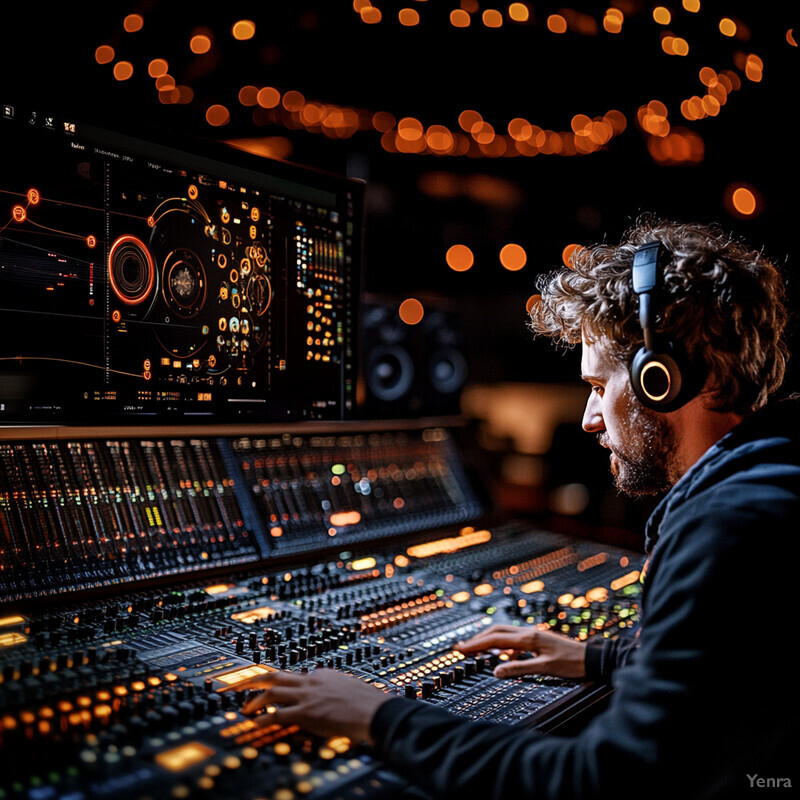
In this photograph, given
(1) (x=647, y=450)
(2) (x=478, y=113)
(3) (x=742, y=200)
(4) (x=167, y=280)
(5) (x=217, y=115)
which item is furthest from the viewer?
(3) (x=742, y=200)

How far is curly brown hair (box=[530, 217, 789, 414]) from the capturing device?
106 cm

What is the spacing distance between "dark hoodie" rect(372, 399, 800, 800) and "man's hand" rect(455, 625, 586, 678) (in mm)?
415

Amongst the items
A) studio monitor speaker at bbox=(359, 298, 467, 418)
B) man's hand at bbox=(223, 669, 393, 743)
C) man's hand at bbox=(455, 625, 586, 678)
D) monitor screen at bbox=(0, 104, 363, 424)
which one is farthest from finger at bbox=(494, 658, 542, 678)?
studio monitor speaker at bbox=(359, 298, 467, 418)

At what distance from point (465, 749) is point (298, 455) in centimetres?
115

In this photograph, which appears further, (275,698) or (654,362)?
(654,362)

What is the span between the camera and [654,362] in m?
1.02

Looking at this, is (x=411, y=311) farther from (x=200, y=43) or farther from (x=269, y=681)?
(x=269, y=681)

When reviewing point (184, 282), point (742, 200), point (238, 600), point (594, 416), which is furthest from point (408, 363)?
point (742, 200)

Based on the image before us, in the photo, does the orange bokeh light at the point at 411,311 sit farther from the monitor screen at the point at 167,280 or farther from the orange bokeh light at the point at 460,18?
the orange bokeh light at the point at 460,18

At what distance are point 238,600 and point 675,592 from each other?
916 millimetres

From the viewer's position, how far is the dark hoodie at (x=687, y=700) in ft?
2.24

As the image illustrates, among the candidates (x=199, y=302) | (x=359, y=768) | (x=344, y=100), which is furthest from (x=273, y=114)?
(x=359, y=768)

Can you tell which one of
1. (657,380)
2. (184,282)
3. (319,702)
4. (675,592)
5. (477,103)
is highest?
(477,103)

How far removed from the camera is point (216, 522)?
155cm
